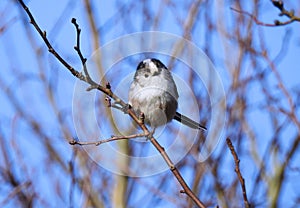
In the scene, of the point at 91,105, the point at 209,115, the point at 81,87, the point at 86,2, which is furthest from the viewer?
the point at 86,2

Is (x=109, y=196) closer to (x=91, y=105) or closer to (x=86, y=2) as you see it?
(x=91, y=105)

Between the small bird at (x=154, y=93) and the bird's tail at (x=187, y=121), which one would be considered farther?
the bird's tail at (x=187, y=121)

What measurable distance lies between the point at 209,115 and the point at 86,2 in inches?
63.4

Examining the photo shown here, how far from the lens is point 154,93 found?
2.70m

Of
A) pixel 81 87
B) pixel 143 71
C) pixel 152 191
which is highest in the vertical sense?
pixel 152 191

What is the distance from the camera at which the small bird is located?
2.71 m

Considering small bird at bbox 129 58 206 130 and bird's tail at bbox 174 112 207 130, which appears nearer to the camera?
small bird at bbox 129 58 206 130

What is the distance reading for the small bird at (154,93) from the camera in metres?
2.71

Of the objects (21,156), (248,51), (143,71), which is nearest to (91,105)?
(21,156)

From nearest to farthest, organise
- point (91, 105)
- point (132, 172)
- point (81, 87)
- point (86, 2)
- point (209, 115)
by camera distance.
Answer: point (81, 87) < point (91, 105) < point (209, 115) < point (132, 172) < point (86, 2)

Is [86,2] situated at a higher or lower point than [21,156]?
higher

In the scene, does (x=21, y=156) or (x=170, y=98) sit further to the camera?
(x=21, y=156)

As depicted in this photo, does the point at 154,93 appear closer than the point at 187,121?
Yes

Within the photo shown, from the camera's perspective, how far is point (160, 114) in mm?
2727
